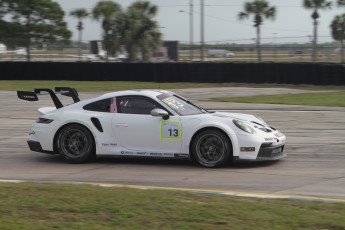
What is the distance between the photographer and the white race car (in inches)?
362

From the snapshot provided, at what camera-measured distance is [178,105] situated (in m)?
9.74

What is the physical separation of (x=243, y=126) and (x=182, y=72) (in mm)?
23029

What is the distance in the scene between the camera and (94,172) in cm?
906

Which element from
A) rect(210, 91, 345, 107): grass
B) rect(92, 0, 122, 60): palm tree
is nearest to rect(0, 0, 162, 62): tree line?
rect(92, 0, 122, 60): palm tree

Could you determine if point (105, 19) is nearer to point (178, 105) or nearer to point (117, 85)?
point (117, 85)

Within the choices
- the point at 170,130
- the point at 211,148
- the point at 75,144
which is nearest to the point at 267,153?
the point at 211,148

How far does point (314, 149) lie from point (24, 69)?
90.8ft

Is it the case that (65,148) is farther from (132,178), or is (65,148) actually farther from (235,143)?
(235,143)

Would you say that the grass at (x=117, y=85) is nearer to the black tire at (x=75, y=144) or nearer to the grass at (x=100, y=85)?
the grass at (x=100, y=85)

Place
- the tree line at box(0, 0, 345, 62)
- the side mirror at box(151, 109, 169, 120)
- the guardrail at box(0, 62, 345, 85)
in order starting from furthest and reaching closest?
the tree line at box(0, 0, 345, 62) < the guardrail at box(0, 62, 345, 85) < the side mirror at box(151, 109, 169, 120)

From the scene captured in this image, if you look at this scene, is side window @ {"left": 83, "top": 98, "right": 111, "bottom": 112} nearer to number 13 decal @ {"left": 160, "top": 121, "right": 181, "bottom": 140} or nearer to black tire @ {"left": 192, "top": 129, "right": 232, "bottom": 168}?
number 13 decal @ {"left": 160, "top": 121, "right": 181, "bottom": 140}

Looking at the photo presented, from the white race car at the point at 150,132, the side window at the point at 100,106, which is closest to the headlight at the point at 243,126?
the white race car at the point at 150,132

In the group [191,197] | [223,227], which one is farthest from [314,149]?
[223,227]

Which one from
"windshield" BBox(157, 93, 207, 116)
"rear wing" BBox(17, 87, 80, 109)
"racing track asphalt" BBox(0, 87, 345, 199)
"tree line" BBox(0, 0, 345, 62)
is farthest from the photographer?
"tree line" BBox(0, 0, 345, 62)
